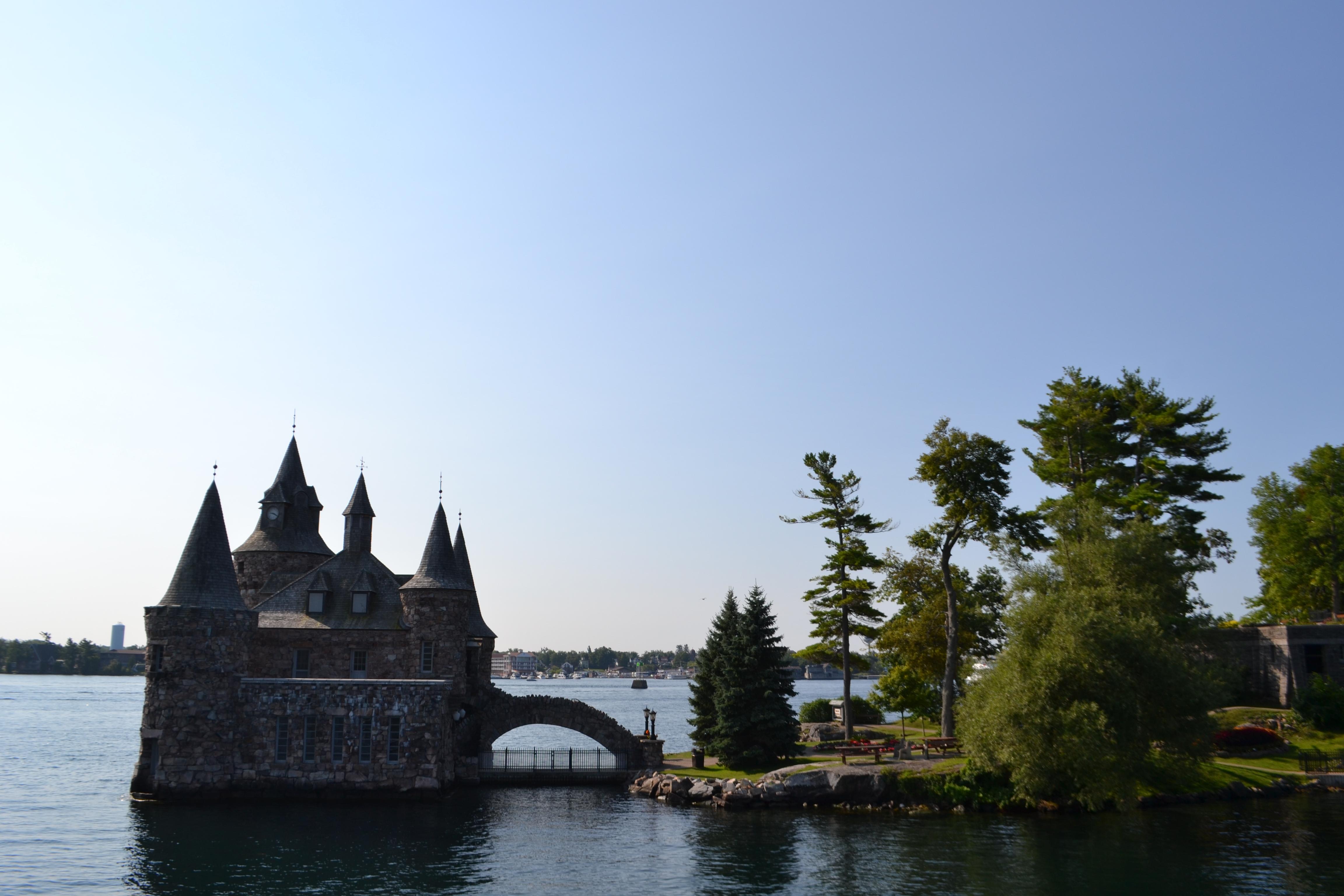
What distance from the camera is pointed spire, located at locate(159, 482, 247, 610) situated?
43.3 meters

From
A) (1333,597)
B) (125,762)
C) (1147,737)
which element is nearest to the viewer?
(1147,737)

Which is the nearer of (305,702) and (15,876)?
(15,876)

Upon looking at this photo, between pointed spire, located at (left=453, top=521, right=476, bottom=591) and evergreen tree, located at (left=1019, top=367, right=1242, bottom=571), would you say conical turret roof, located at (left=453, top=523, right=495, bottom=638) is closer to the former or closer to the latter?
pointed spire, located at (left=453, top=521, right=476, bottom=591)

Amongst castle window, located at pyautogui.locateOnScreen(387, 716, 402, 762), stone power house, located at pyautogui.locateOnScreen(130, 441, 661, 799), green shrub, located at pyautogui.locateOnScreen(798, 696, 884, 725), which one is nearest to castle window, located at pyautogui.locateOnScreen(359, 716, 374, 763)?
stone power house, located at pyautogui.locateOnScreen(130, 441, 661, 799)

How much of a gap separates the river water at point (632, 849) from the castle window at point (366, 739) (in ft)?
8.54

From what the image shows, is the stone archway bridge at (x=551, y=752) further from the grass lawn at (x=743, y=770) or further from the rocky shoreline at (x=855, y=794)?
the rocky shoreline at (x=855, y=794)

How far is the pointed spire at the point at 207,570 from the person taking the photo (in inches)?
1706

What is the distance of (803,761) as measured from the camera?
46.2 metres

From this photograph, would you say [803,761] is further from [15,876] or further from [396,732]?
[15,876]

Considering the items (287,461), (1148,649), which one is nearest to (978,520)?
(1148,649)

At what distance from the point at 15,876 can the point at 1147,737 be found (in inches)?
1635

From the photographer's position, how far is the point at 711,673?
50656 mm

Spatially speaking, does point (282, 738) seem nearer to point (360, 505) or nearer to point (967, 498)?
point (360, 505)

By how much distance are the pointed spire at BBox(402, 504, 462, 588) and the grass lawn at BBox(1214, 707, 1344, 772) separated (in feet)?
126
